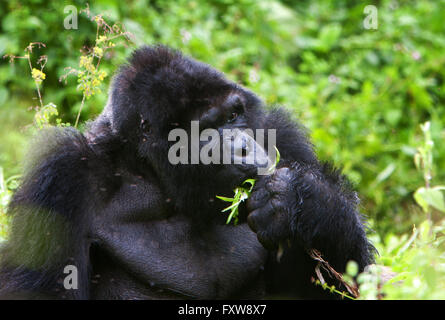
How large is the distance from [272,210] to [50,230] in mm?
1115

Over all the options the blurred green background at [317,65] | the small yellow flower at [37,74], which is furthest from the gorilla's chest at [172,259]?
the blurred green background at [317,65]

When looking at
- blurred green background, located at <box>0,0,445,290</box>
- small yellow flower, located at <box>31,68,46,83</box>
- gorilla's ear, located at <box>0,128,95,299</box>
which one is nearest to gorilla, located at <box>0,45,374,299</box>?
gorilla's ear, located at <box>0,128,95,299</box>

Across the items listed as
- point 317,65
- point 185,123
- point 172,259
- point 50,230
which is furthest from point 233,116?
point 317,65

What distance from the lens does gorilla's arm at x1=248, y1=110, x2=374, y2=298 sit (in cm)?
297

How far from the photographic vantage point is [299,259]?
3270mm

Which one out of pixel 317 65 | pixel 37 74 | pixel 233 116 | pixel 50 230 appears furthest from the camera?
pixel 317 65

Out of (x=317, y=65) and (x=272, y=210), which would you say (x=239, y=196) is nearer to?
(x=272, y=210)

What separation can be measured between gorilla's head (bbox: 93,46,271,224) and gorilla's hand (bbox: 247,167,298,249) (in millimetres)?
120

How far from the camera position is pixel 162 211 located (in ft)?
10.6

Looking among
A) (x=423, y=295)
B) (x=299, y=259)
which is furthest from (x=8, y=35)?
(x=423, y=295)

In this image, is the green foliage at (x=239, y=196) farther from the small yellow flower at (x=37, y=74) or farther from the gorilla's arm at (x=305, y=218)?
the small yellow flower at (x=37, y=74)

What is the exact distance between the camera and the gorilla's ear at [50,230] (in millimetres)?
2871

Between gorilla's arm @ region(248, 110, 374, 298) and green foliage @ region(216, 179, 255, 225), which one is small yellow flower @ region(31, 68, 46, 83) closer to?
green foliage @ region(216, 179, 255, 225)
